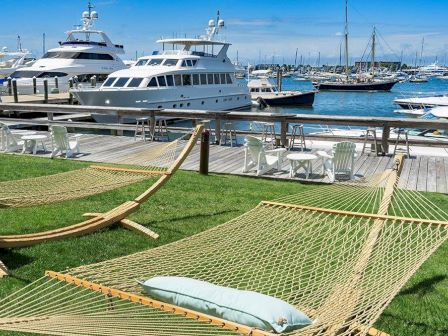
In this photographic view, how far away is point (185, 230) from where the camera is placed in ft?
21.2

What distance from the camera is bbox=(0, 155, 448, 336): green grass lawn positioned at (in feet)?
14.4

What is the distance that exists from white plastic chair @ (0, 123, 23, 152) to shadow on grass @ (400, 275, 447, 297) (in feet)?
33.5

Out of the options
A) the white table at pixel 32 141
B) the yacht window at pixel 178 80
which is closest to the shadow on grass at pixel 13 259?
the white table at pixel 32 141

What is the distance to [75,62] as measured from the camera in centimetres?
4000

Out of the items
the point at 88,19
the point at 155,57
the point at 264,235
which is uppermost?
the point at 88,19

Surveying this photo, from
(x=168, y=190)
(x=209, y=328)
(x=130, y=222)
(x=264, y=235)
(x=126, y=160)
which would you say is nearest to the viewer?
(x=209, y=328)

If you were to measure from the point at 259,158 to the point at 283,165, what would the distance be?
105 centimetres

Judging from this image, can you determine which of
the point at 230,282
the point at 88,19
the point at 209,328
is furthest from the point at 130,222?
the point at 88,19

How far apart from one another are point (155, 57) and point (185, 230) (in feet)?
77.5

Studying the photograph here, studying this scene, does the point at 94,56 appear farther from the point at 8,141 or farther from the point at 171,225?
the point at 171,225

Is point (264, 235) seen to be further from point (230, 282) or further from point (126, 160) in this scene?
point (126, 160)

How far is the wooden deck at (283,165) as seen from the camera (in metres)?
9.53

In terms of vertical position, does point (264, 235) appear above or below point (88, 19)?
below

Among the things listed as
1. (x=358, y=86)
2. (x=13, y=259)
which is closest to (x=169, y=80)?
(x=13, y=259)
